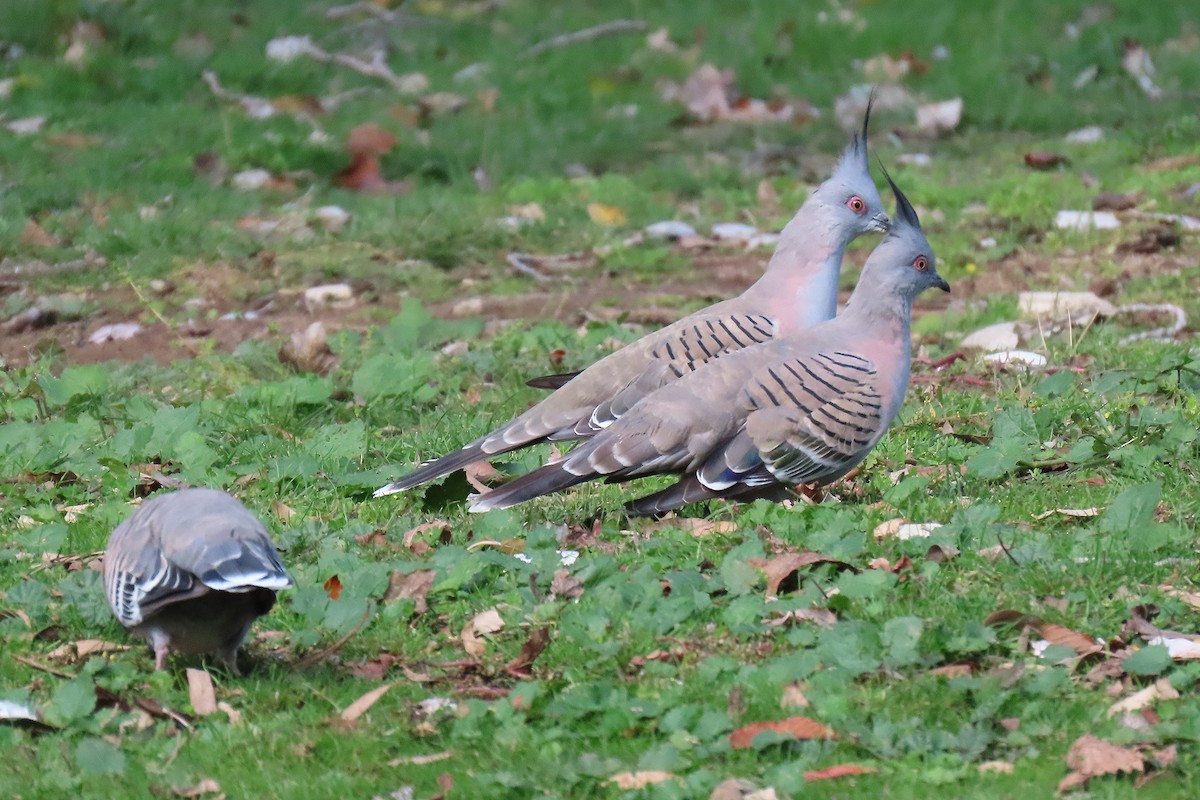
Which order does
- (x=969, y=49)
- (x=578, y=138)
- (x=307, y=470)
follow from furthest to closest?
1. (x=969, y=49)
2. (x=578, y=138)
3. (x=307, y=470)

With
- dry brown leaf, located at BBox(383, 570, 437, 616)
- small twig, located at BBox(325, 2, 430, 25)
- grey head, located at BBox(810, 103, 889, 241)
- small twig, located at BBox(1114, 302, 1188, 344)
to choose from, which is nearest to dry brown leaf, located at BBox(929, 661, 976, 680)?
dry brown leaf, located at BBox(383, 570, 437, 616)

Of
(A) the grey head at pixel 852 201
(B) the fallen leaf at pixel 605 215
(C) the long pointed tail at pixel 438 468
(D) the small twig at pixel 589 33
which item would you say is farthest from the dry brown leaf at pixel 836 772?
(D) the small twig at pixel 589 33

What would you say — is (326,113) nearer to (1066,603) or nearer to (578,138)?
(578,138)

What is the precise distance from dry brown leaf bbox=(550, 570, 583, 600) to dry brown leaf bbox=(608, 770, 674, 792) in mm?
1005

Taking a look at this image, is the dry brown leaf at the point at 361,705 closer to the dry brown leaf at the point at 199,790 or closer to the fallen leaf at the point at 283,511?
the dry brown leaf at the point at 199,790

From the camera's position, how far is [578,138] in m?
11.9

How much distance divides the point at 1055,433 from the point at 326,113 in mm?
6983

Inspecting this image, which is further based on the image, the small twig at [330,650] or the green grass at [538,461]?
the small twig at [330,650]

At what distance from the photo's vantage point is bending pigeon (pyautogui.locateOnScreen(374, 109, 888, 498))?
603 centimetres

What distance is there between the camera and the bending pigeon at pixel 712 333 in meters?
6.03

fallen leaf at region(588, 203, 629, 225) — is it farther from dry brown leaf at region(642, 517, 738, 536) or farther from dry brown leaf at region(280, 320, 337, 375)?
dry brown leaf at region(642, 517, 738, 536)

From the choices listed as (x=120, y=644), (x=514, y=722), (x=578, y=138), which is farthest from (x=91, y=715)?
(x=578, y=138)

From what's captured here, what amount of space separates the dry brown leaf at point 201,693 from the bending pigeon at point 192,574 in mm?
91

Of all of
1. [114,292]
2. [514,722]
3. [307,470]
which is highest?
[514,722]
